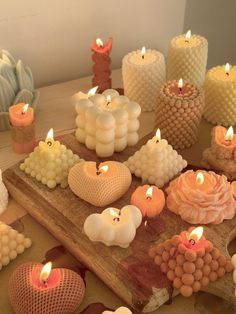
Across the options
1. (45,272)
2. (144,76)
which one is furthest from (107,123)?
(45,272)

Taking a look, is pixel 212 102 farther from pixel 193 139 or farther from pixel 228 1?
pixel 228 1

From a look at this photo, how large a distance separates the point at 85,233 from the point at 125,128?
26 centimetres

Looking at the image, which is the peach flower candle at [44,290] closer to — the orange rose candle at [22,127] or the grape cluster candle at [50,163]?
the grape cluster candle at [50,163]

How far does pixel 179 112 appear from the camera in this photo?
3.56ft

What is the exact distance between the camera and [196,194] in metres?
0.92

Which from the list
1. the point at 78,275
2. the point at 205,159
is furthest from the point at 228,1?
the point at 78,275

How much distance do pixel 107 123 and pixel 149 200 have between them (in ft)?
0.59

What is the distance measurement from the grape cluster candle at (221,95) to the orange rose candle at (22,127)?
15.6 inches

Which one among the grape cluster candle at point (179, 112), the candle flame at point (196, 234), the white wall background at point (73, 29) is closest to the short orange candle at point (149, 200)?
the candle flame at point (196, 234)

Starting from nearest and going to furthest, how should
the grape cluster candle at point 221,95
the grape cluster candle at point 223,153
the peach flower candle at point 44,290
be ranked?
the peach flower candle at point 44,290, the grape cluster candle at point 223,153, the grape cluster candle at point 221,95

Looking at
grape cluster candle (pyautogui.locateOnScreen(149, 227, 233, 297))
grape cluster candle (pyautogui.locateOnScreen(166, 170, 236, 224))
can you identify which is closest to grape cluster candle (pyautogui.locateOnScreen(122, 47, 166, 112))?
grape cluster candle (pyautogui.locateOnScreen(166, 170, 236, 224))

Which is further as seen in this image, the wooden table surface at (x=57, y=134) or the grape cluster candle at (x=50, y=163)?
the grape cluster candle at (x=50, y=163)

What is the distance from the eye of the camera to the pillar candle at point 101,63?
48.6 inches

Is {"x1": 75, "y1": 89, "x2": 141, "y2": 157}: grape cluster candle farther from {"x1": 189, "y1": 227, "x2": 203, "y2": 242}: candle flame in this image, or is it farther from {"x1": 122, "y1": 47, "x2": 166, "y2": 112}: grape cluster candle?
{"x1": 189, "y1": 227, "x2": 203, "y2": 242}: candle flame
